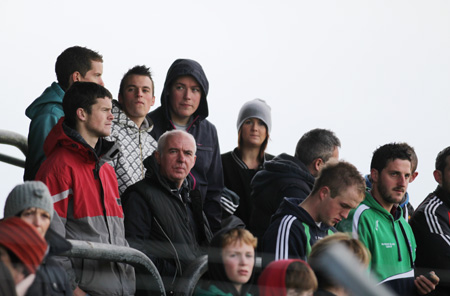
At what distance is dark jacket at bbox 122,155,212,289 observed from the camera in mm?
5066

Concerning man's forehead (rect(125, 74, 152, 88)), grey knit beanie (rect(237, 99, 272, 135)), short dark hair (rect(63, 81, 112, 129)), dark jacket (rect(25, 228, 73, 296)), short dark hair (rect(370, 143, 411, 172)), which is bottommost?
dark jacket (rect(25, 228, 73, 296))

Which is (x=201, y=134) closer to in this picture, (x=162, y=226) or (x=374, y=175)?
(x=374, y=175)

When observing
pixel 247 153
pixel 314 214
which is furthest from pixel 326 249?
pixel 247 153

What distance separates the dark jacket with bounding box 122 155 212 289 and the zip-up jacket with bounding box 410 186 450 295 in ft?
5.96

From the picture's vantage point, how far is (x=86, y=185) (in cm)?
480

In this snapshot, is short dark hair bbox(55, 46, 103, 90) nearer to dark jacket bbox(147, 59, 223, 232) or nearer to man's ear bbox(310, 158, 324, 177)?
dark jacket bbox(147, 59, 223, 232)

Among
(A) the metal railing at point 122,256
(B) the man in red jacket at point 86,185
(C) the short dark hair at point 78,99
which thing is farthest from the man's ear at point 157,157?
(A) the metal railing at point 122,256

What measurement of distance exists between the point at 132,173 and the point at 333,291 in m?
2.01

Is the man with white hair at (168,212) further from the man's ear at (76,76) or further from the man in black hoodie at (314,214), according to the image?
the man's ear at (76,76)

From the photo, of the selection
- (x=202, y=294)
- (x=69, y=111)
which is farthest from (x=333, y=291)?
(x=69, y=111)

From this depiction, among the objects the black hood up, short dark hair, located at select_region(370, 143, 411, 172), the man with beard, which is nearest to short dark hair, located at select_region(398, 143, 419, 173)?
short dark hair, located at select_region(370, 143, 411, 172)

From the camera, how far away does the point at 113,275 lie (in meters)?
4.66

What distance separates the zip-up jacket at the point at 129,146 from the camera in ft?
18.5

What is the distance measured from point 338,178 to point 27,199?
202cm
